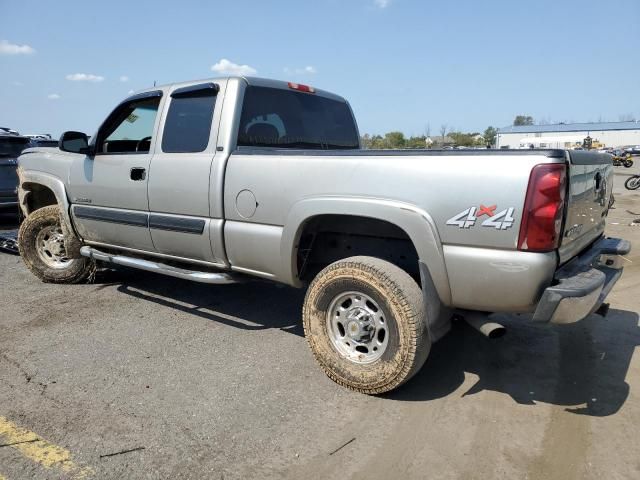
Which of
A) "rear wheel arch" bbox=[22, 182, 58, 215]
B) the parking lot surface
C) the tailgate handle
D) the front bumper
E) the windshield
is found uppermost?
the windshield

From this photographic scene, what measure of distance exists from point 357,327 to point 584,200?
1.59m

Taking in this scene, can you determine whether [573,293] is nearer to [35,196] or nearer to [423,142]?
[35,196]

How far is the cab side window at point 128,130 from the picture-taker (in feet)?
15.0

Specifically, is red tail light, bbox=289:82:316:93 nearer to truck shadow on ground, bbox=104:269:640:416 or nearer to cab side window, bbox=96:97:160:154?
cab side window, bbox=96:97:160:154

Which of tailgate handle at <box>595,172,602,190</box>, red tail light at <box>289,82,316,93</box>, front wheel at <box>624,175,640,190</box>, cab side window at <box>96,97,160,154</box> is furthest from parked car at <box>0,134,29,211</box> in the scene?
front wheel at <box>624,175,640,190</box>

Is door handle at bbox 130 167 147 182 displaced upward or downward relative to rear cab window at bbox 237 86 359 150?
downward

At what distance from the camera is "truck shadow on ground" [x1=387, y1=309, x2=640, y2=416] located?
3.14m

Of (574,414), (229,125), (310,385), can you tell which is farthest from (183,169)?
(574,414)

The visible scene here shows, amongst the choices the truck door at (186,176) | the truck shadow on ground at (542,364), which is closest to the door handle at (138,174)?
the truck door at (186,176)

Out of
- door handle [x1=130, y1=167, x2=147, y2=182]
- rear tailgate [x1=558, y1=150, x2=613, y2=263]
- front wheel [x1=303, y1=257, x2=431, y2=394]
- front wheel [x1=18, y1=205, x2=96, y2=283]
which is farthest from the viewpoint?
front wheel [x1=18, y1=205, x2=96, y2=283]

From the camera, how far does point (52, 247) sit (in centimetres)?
561

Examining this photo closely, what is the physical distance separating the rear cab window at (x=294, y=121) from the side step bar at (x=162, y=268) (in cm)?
106

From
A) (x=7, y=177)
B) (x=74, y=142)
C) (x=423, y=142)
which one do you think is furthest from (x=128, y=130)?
(x=423, y=142)

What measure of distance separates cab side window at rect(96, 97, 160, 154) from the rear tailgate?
11.6 ft
